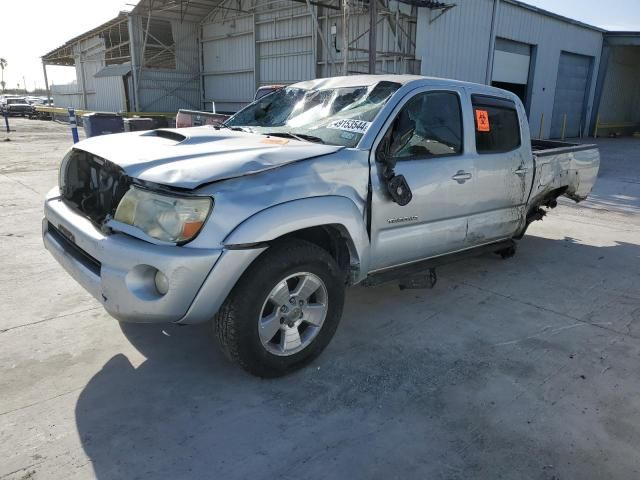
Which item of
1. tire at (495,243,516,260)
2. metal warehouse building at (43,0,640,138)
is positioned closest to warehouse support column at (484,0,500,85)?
metal warehouse building at (43,0,640,138)

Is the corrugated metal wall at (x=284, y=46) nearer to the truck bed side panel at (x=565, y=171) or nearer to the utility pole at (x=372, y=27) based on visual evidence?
the utility pole at (x=372, y=27)

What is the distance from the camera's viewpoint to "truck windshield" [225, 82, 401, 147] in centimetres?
345

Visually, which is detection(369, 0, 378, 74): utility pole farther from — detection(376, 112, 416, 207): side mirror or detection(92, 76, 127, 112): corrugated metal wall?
detection(92, 76, 127, 112): corrugated metal wall

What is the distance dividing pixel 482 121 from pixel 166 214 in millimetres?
2873

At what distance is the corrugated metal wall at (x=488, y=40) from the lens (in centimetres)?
1694

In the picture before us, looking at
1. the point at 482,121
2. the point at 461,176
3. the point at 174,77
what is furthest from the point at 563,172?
the point at 174,77

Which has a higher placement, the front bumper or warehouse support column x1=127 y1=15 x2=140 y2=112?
warehouse support column x1=127 y1=15 x2=140 y2=112

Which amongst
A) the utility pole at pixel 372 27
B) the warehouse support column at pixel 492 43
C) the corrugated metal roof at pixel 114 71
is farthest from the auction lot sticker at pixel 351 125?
the corrugated metal roof at pixel 114 71

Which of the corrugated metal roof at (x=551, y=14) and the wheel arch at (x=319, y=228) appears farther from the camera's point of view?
the corrugated metal roof at (x=551, y=14)

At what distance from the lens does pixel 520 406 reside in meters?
2.82

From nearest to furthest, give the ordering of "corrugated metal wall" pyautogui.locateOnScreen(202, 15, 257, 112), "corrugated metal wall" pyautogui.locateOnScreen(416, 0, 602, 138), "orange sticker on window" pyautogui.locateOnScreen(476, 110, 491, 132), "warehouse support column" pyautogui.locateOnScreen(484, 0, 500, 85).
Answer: "orange sticker on window" pyautogui.locateOnScreen(476, 110, 491, 132), "corrugated metal wall" pyautogui.locateOnScreen(416, 0, 602, 138), "warehouse support column" pyautogui.locateOnScreen(484, 0, 500, 85), "corrugated metal wall" pyautogui.locateOnScreen(202, 15, 257, 112)

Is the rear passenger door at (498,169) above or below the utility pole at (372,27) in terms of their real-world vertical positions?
below

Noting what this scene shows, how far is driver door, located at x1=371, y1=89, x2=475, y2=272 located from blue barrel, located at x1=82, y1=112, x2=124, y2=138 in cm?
1133

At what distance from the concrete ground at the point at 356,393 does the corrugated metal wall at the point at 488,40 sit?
47.0 feet
